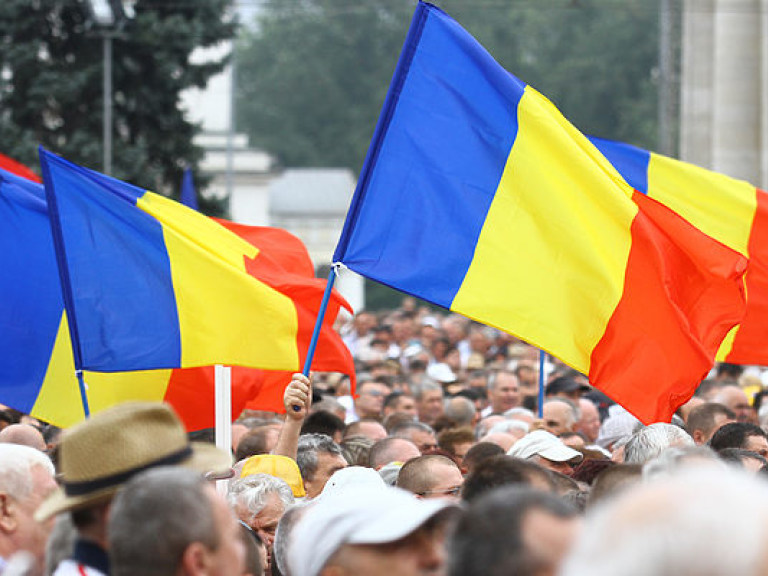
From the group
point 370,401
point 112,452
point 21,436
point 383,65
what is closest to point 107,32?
point 370,401

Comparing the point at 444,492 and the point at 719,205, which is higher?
the point at 719,205

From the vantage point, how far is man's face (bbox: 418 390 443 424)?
13297 mm

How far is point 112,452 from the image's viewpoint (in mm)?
3816

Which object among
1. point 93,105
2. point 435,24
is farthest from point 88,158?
point 435,24

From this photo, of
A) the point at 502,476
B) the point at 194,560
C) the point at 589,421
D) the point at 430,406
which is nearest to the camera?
the point at 194,560

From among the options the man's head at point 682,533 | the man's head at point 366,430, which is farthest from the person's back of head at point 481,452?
the man's head at point 682,533

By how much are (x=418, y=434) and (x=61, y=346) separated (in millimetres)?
2246

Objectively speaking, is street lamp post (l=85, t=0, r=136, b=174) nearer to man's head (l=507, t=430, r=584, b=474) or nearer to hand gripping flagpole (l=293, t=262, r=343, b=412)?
hand gripping flagpole (l=293, t=262, r=343, b=412)

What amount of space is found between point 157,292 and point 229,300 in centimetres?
37

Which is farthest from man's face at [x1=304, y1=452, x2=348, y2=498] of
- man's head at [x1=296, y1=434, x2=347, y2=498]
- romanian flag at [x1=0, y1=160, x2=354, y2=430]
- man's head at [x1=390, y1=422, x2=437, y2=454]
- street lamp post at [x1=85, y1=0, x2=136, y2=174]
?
street lamp post at [x1=85, y1=0, x2=136, y2=174]

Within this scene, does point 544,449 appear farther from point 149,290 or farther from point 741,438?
point 149,290

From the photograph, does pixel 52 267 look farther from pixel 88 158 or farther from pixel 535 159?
pixel 88 158

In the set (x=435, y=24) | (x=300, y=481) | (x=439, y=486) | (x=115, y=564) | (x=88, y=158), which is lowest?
(x=88, y=158)

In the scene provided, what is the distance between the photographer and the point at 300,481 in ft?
22.9
